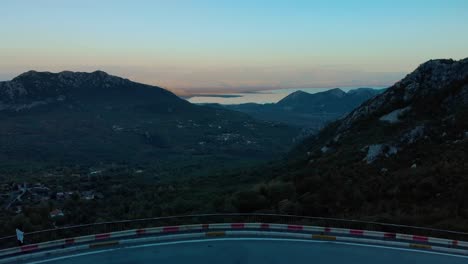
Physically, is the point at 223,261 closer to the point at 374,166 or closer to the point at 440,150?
the point at 374,166

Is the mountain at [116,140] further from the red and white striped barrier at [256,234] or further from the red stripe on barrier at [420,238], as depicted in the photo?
the red stripe on barrier at [420,238]

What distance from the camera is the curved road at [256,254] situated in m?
12.4

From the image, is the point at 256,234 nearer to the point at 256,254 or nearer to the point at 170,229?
the point at 256,254

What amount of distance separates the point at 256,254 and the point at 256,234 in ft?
7.47

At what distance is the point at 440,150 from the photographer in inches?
1029

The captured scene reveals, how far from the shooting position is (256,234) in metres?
15.2

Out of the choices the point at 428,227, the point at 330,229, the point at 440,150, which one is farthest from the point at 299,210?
the point at 440,150

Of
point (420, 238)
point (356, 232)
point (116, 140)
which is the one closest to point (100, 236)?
point (356, 232)

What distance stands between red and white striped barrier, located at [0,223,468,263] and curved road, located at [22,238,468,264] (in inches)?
26.2

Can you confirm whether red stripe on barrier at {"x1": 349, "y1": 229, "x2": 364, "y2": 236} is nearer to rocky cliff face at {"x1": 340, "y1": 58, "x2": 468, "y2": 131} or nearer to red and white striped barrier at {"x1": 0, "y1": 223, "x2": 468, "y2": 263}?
red and white striped barrier at {"x1": 0, "y1": 223, "x2": 468, "y2": 263}

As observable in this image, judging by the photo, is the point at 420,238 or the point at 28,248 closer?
the point at 28,248

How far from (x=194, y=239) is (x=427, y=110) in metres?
33.9

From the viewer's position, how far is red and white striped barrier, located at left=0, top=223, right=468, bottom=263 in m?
13.6

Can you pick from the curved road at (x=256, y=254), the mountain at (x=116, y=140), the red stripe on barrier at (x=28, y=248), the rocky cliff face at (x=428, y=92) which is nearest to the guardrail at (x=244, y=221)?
the red stripe on barrier at (x=28, y=248)
